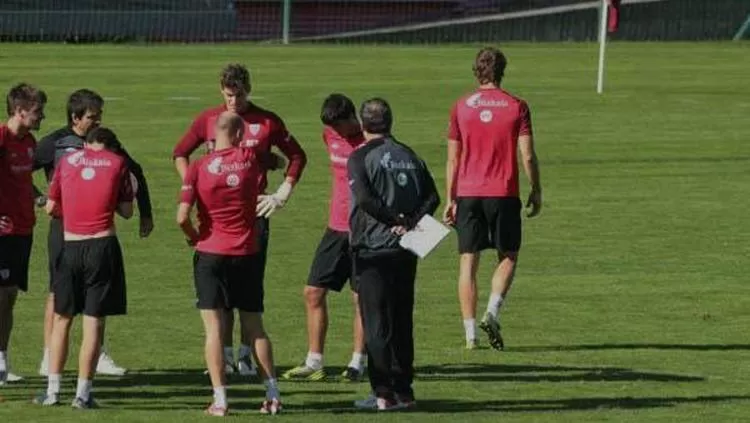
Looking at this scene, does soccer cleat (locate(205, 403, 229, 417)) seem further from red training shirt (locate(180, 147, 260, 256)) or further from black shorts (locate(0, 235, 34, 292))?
black shorts (locate(0, 235, 34, 292))

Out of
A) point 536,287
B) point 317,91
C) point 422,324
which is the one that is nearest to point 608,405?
point 422,324

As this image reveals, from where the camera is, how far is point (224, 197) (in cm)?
1242

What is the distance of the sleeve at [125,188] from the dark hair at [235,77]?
1106 millimetres

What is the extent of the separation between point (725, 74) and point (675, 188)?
18642mm

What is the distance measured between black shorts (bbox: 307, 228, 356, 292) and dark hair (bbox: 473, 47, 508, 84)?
1868mm

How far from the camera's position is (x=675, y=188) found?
26078 millimetres

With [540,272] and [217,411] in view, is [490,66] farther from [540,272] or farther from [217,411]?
[540,272]

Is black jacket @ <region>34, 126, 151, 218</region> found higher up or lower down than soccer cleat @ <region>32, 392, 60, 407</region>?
higher up

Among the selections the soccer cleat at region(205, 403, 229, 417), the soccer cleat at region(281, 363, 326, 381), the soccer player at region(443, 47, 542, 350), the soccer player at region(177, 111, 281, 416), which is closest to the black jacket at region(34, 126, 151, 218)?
the soccer player at region(177, 111, 281, 416)

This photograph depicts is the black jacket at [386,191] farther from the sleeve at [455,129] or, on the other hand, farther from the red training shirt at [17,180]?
the sleeve at [455,129]

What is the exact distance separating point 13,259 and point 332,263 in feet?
6.66

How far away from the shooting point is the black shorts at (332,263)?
46.2ft

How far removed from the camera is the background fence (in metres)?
52.9

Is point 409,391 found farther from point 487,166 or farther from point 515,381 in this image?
point 487,166
